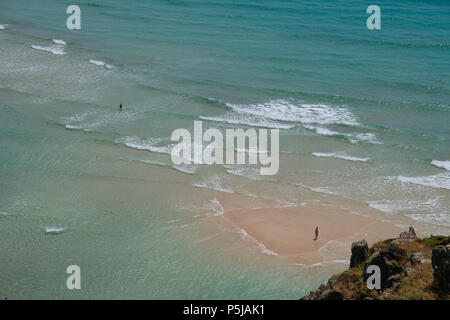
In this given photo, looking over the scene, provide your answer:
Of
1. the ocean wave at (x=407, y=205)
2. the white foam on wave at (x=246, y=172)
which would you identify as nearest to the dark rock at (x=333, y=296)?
the ocean wave at (x=407, y=205)

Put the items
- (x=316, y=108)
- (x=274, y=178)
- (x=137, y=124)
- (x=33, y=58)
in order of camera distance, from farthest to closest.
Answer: (x=33, y=58) → (x=316, y=108) → (x=137, y=124) → (x=274, y=178)

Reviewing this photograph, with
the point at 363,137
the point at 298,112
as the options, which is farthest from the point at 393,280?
the point at 298,112

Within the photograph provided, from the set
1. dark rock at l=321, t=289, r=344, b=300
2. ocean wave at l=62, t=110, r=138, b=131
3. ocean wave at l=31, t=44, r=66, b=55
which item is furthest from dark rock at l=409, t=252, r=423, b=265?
ocean wave at l=31, t=44, r=66, b=55

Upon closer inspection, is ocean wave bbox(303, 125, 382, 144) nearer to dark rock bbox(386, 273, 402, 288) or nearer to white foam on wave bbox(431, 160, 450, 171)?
white foam on wave bbox(431, 160, 450, 171)
